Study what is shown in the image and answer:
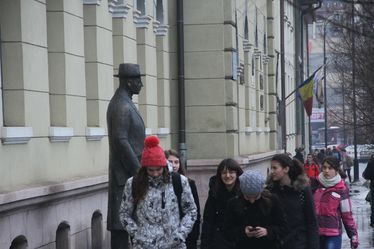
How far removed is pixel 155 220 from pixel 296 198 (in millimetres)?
1899

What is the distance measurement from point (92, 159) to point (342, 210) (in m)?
3.81

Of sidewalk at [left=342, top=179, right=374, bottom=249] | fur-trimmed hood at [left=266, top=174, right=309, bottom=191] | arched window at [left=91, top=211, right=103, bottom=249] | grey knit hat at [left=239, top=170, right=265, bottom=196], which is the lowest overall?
sidewalk at [left=342, top=179, right=374, bottom=249]

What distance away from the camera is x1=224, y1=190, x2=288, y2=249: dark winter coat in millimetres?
8688

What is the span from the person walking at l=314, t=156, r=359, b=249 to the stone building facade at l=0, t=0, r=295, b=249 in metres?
3.01

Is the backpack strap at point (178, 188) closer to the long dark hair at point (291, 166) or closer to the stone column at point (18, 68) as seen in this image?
the long dark hair at point (291, 166)

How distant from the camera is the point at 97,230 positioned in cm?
1458

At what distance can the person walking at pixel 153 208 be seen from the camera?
8.49 meters

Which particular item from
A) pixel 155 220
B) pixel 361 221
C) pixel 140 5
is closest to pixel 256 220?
pixel 155 220

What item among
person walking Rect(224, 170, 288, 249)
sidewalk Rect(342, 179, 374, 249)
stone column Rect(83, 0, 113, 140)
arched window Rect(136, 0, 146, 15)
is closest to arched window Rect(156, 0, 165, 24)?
arched window Rect(136, 0, 146, 15)

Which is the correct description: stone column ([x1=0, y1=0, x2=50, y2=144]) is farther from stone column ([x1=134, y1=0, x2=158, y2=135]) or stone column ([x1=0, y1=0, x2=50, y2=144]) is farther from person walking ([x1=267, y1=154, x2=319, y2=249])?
stone column ([x1=134, y1=0, x2=158, y2=135])

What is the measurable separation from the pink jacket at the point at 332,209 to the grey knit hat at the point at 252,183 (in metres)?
4.01

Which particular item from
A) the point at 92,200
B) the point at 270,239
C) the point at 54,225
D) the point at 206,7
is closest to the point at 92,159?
the point at 92,200

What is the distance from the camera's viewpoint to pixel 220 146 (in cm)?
2159

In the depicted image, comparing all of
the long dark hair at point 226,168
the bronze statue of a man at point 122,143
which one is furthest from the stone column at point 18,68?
the long dark hair at point 226,168
